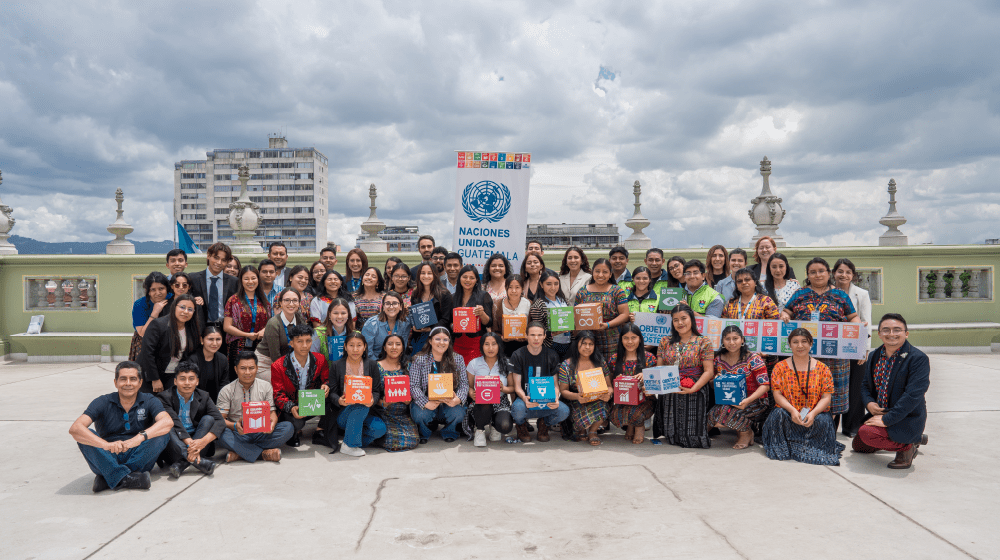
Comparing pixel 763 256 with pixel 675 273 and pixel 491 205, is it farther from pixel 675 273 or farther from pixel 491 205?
pixel 491 205

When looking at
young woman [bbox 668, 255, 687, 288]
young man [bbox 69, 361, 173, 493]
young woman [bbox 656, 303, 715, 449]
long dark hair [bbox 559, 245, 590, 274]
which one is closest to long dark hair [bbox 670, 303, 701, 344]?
young woman [bbox 656, 303, 715, 449]

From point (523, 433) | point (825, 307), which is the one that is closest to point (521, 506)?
point (523, 433)

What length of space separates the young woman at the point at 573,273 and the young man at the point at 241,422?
2862 mm

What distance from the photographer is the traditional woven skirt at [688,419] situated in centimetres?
523

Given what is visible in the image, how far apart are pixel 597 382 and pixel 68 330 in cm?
1001

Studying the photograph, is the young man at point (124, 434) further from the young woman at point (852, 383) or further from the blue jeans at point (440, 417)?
the young woman at point (852, 383)

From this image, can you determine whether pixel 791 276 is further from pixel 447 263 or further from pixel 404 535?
pixel 404 535

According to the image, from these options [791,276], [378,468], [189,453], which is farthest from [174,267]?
[791,276]

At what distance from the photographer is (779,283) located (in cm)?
577

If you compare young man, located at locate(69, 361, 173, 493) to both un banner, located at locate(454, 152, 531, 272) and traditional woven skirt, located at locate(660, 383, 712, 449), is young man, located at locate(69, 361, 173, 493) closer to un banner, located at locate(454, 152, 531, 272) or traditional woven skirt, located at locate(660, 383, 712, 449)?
un banner, located at locate(454, 152, 531, 272)

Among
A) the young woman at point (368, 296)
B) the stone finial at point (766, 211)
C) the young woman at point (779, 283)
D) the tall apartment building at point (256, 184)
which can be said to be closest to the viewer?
the young woman at point (779, 283)

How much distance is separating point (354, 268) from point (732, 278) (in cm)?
387

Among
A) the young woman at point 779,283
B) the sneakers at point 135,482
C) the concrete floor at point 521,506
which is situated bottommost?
the concrete floor at point 521,506

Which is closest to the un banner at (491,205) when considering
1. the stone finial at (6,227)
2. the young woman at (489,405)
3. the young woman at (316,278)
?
the young woman at (489,405)
